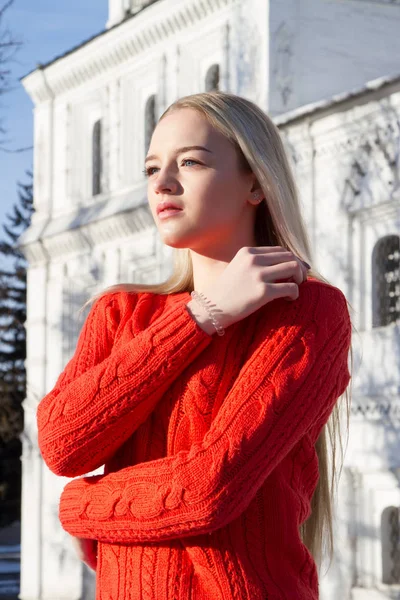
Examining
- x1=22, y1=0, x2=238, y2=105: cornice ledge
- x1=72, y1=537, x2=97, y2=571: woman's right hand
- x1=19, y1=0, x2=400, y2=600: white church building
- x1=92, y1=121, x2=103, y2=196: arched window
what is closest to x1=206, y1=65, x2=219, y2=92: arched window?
x1=19, y1=0, x2=400, y2=600: white church building

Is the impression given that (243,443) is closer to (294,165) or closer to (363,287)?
(363,287)

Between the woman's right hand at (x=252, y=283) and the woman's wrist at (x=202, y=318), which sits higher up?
the woman's right hand at (x=252, y=283)

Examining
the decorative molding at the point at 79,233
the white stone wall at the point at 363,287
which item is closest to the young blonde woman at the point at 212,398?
the white stone wall at the point at 363,287

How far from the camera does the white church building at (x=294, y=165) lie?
1409cm

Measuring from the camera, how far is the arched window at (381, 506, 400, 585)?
14.1 m

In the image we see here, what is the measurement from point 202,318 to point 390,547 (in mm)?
12051

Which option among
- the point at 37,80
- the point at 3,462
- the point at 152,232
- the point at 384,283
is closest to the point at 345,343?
the point at 384,283

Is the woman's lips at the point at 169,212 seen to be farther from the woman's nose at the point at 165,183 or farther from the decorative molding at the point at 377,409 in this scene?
the decorative molding at the point at 377,409

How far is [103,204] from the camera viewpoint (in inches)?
803

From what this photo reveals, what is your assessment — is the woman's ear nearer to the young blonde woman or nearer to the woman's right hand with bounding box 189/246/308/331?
the young blonde woman

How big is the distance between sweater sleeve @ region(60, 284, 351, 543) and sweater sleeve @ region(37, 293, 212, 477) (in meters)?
0.08

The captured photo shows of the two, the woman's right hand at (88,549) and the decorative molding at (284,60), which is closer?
the woman's right hand at (88,549)

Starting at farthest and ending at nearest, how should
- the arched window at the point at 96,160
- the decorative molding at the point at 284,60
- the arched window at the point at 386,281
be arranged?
the arched window at the point at 96,160
the decorative molding at the point at 284,60
the arched window at the point at 386,281

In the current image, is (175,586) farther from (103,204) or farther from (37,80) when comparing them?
(37,80)
